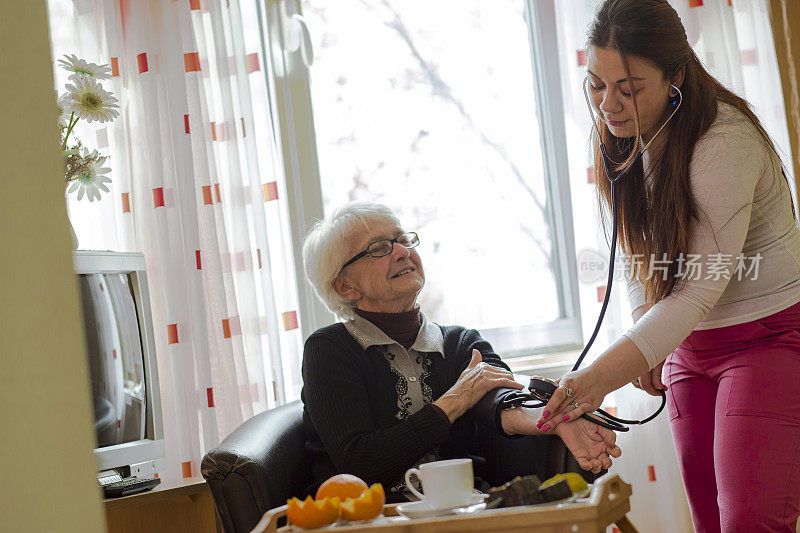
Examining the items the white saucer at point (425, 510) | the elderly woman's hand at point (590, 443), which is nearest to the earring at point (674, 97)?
the elderly woman's hand at point (590, 443)

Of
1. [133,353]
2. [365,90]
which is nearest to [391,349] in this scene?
[133,353]

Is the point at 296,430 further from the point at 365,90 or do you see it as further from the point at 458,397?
the point at 365,90

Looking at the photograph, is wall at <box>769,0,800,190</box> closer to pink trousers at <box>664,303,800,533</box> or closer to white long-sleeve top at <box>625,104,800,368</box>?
white long-sleeve top at <box>625,104,800,368</box>

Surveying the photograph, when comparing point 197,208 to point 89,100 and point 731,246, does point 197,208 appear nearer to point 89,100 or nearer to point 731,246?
point 89,100

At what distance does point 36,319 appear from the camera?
691 millimetres

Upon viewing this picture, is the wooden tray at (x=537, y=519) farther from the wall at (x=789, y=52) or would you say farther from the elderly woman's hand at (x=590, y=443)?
the wall at (x=789, y=52)

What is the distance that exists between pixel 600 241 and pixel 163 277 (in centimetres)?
137

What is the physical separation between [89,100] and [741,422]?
1.61 m

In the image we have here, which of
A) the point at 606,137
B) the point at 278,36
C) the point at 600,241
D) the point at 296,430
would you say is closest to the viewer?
the point at 606,137

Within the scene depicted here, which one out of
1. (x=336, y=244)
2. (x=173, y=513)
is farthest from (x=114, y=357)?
(x=336, y=244)

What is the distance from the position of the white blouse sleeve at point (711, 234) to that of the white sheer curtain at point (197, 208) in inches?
52.4

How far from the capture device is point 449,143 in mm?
2615

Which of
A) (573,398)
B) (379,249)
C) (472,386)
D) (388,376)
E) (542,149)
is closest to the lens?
(573,398)

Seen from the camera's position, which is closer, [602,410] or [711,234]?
[711,234]
